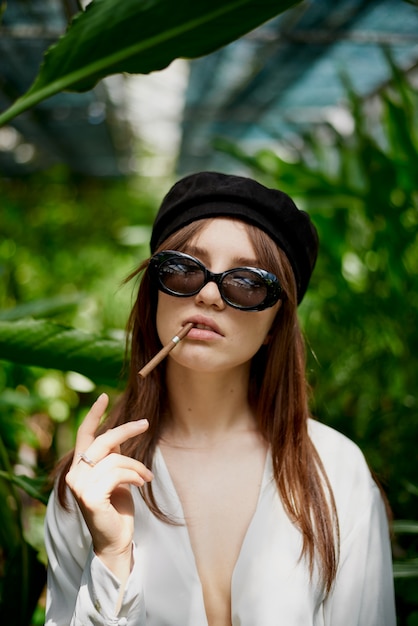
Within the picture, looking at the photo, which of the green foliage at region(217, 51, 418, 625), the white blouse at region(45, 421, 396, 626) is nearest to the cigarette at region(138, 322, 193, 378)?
the white blouse at region(45, 421, 396, 626)

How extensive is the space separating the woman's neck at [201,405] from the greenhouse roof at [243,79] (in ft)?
3.13

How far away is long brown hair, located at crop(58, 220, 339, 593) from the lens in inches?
39.4

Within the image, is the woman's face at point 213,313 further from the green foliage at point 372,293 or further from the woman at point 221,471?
the green foliage at point 372,293

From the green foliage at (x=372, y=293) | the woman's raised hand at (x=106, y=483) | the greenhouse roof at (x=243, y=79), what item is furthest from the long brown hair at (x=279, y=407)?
the greenhouse roof at (x=243, y=79)

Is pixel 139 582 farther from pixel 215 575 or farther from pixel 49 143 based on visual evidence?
pixel 49 143

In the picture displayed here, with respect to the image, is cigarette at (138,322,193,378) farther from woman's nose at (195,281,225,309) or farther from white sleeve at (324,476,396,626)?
white sleeve at (324,476,396,626)

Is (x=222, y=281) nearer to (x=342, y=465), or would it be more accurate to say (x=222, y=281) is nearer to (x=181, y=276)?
(x=181, y=276)

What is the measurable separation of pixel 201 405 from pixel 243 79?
13.9ft

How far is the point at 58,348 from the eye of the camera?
1163 millimetres

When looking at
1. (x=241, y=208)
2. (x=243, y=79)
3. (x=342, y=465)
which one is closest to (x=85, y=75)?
(x=241, y=208)

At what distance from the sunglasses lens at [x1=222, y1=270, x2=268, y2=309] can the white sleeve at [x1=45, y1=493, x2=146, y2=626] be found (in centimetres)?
43

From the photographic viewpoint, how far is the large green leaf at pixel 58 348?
115 centimetres

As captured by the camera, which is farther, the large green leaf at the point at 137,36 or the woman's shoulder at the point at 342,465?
the woman's shoulder at the point at 342,465

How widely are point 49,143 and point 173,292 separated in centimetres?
715
